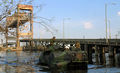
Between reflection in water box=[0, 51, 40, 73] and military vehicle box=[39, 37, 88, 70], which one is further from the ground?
military vehicle box=[39, 37, 88, 70]

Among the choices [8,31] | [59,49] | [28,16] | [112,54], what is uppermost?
[28,16]

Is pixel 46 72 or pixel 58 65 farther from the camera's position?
pixel 58 65

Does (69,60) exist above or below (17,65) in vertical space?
above

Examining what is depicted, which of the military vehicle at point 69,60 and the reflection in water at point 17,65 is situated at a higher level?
the military vehicle at point 69,60

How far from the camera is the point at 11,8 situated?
9.39m

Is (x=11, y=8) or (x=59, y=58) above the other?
(x=11, y=8)

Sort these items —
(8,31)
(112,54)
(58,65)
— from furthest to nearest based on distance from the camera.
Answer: (112,54) < (58,65) < (8,31)

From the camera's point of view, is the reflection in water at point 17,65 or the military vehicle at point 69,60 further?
the military vehicle at point 69,60

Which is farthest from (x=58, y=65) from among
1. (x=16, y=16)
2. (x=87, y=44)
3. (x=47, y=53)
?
(x=87, y=44)

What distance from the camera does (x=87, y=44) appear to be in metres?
53.1

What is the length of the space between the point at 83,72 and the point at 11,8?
39.1 ft

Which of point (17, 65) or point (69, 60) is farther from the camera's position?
point (17, 65)

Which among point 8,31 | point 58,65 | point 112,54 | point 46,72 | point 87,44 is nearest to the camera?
point 8,31

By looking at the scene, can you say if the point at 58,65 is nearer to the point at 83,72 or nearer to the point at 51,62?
the point at 51,62
